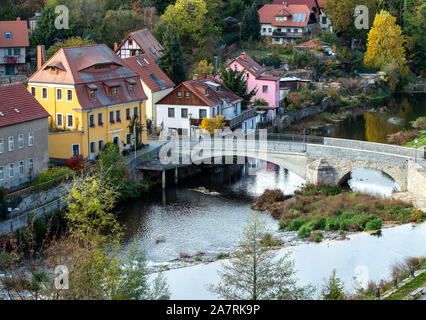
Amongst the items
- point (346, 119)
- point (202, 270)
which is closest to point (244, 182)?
point (202, 270)

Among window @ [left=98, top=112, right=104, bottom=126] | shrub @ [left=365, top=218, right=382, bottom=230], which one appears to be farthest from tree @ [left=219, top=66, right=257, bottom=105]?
shrub @ [left=365, top=218, right=382, bottom=230]

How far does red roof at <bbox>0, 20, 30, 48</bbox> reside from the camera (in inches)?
2899

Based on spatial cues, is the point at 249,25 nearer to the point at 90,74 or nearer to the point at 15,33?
the point at 15,33

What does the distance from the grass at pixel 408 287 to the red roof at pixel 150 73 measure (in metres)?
35.6

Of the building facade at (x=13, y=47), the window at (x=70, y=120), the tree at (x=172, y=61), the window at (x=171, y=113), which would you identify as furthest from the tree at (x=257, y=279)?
the building facade at (x=13, y=47)

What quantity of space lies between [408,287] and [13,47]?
5201 cm

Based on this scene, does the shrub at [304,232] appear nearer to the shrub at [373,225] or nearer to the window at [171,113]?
the shrub at [373,225]

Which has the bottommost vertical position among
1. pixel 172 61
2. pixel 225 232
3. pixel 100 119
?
pixel 225 232

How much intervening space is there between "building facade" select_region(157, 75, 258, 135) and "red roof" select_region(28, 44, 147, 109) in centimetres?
418

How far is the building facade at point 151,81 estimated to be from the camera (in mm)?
63625

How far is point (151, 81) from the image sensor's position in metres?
64.8

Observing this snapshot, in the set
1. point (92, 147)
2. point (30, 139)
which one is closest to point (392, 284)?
point (30, 139)

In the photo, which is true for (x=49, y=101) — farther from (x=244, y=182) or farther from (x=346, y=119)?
(x=346, y=119)
